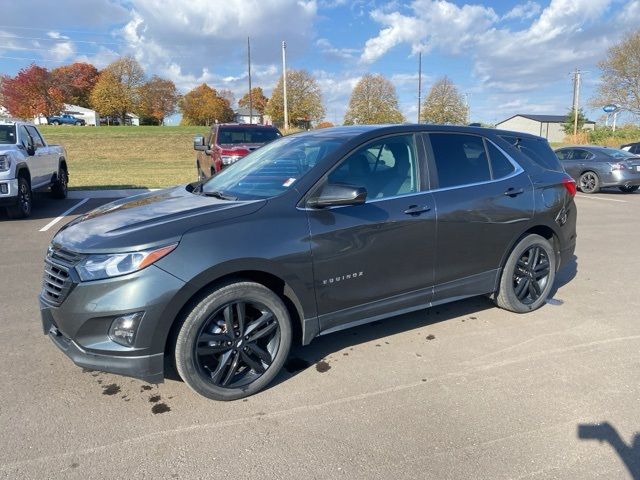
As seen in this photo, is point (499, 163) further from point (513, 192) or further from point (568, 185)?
A: point (568, 185)

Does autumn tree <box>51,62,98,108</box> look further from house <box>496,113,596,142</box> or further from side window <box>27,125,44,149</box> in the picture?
side window <box>27,125,44,149</box>

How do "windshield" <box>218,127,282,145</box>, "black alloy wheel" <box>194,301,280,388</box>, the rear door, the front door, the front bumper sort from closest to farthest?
the front bumper, "black alloy wheel" <box>194,301,280,388</box>, the front door, the rear door, "windshield" <box>218,127,282,145</box>

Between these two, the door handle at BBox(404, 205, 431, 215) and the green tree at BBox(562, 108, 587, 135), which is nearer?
the door handle at BBox(404, 205, 431, 215)

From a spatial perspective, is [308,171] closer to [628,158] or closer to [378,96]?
[628,158]

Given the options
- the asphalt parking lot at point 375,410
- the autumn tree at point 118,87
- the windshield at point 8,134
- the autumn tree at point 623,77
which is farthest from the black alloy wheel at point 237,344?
the autumn tree at point 118,87

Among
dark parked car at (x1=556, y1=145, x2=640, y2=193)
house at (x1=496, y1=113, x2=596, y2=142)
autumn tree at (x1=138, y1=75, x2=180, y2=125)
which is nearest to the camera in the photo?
dark parked car at (x1=556, y1=145, x2=640, y2=193)

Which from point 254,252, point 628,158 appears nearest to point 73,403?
point 254,252

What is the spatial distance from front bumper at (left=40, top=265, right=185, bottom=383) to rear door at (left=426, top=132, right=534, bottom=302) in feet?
7.20

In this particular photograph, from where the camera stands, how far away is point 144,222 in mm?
3156

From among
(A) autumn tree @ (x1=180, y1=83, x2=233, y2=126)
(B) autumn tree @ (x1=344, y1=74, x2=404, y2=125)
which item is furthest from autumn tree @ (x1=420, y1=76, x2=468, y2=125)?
(A) autumn tree @ (x1=180, y1=83, x2=233, y2=126)

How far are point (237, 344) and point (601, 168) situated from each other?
15332 mm

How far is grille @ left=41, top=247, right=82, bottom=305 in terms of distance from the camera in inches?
118

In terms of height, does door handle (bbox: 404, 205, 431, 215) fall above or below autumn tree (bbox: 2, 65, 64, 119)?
below

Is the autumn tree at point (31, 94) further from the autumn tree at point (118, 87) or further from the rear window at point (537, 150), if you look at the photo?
the rear window at point (537, 150)
